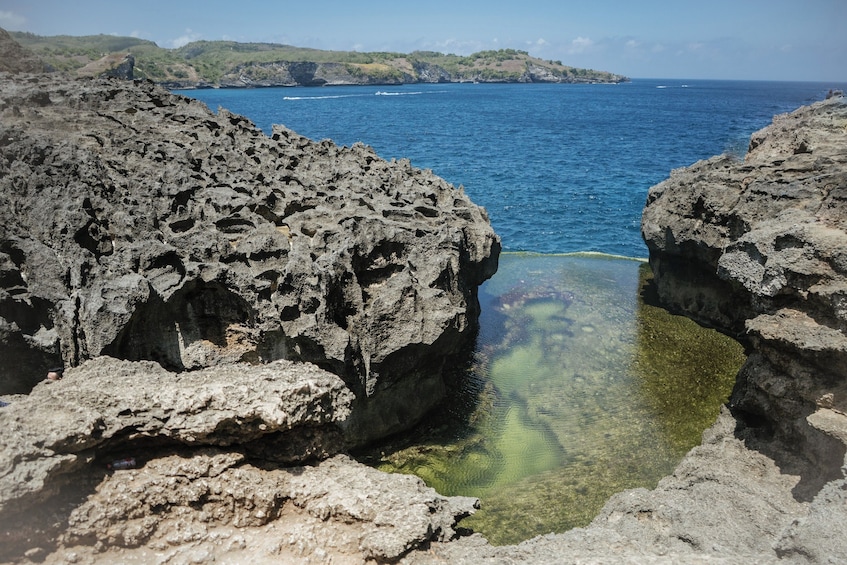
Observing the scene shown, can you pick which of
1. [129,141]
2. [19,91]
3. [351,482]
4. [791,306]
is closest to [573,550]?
[351,482]

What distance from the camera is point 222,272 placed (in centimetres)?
1186

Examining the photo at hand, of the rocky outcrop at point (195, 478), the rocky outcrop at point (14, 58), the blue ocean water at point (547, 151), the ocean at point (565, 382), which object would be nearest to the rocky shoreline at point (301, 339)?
the rocky outcrop at point (195, 478)

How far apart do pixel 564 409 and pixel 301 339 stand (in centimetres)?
743

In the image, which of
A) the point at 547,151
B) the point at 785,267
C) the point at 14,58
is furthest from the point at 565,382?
the point at 547,151

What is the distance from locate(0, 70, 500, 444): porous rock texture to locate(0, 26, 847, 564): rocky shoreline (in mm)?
49

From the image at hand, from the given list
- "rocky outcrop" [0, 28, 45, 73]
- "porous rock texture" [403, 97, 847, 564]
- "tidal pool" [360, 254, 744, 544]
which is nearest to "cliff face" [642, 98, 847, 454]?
"porous rock texture" [403, 97, 847, 564]

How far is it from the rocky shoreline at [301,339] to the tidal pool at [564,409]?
116cm

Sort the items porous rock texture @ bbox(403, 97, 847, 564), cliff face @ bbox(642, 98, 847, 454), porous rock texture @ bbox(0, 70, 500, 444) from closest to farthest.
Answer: porous rock texture @ bbox(403, 97, 847, 564) < cliff face @ bbox(642, 98, 847, 454) < porous rock texture @ bbox(0, 70, 500, 444)

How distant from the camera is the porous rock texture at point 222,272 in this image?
10711 mm

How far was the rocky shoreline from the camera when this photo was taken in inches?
245

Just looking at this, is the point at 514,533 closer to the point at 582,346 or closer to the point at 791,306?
the point at 791,306

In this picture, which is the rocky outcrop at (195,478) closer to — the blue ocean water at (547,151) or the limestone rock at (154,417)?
the limestone rock at (154,417)

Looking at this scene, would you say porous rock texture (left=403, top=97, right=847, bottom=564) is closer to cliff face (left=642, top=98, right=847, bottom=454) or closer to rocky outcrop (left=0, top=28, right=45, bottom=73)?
cliff face (left=642, top=98, right=847, bottom=454)

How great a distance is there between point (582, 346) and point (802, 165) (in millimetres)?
7803
